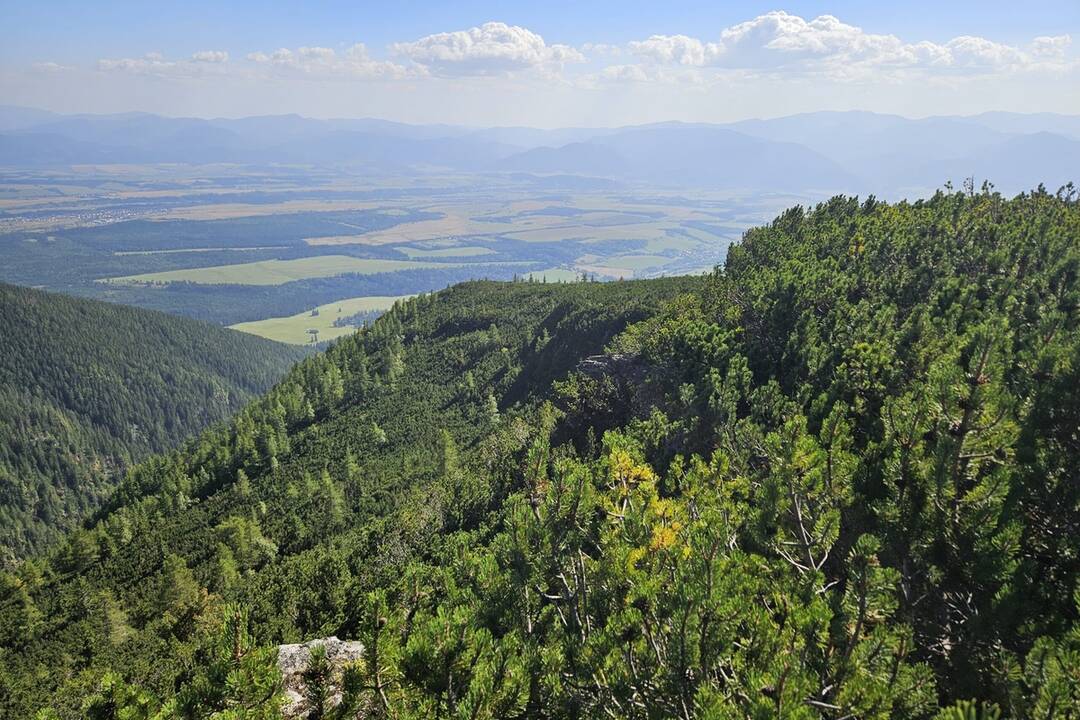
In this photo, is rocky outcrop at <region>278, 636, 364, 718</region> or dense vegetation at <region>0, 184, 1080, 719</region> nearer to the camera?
dense vegetation at <region>0, 184, 1080, 719</region>

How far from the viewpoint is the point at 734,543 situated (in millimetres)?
16797

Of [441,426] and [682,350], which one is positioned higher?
[682,350]

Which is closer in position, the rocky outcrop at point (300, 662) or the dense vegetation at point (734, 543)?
the dense vegetation at point (734, 543)

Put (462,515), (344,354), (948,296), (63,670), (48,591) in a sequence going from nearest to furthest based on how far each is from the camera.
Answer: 1. (948,296)
2. (462,515)
3. (63,670)
4. (48,591)
5. (344,354)

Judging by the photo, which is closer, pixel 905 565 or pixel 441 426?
pixel 905 565

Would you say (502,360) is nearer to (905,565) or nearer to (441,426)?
(441,426)

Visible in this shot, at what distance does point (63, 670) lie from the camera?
61.0 meters

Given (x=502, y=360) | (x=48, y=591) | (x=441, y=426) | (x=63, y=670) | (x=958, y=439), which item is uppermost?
(x=958, y=439)

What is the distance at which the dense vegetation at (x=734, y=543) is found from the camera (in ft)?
39.3

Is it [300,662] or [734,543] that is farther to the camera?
[300,662]

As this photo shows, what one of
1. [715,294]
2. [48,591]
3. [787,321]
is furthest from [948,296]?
[48,591]

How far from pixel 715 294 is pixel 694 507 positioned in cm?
5044

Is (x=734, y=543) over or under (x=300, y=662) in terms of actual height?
over

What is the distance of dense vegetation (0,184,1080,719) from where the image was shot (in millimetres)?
11977
